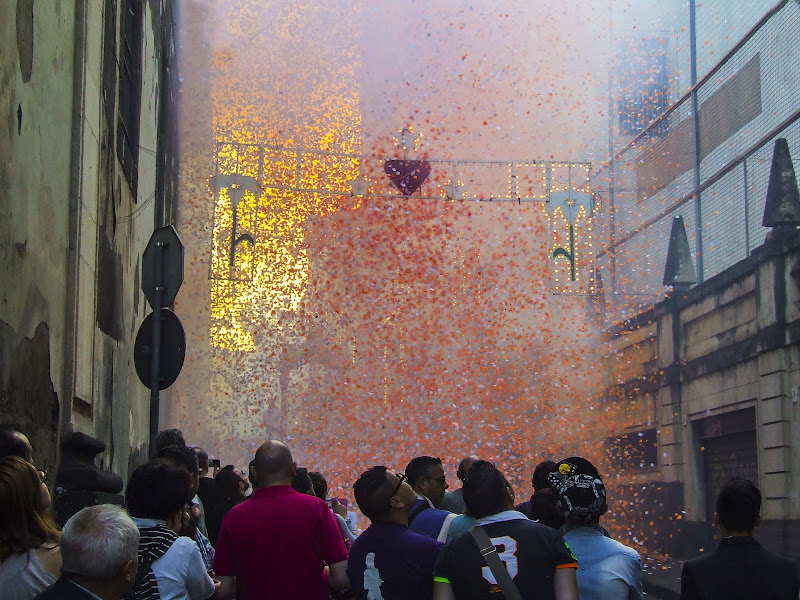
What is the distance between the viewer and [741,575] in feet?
10.3

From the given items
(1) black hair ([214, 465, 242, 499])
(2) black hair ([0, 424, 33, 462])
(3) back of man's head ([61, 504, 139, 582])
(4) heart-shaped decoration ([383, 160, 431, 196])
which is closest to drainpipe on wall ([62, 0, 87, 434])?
(1) black hair ([214, 465, 242, 499])

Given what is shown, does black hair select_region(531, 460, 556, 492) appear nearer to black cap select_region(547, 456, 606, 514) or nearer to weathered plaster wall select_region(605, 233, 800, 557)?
black cap select_region(547, 456, 606, 514)

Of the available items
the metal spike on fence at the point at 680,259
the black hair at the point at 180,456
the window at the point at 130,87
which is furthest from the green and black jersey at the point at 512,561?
the metal spike on fence at the point at 680,259

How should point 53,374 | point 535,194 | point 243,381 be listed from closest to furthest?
point 53,374, point 243,381, point 535,194

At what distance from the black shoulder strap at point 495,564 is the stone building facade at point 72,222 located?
7.25ft

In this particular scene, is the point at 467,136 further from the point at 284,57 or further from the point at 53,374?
the point at 53,374

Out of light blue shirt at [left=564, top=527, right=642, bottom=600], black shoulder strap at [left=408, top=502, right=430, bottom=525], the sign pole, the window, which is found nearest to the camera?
light blue shirt at [left=564, top=527, right=642, bottom=600]

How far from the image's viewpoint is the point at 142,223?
917cm

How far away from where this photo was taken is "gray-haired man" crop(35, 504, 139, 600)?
228cm

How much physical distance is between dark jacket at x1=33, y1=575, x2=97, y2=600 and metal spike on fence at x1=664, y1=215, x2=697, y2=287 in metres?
16.4

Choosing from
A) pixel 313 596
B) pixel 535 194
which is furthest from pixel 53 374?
pixel 535 194

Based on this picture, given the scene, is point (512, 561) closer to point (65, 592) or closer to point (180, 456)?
point (65, 592)

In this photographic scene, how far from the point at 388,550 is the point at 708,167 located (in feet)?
51.9

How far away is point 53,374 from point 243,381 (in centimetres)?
1395
